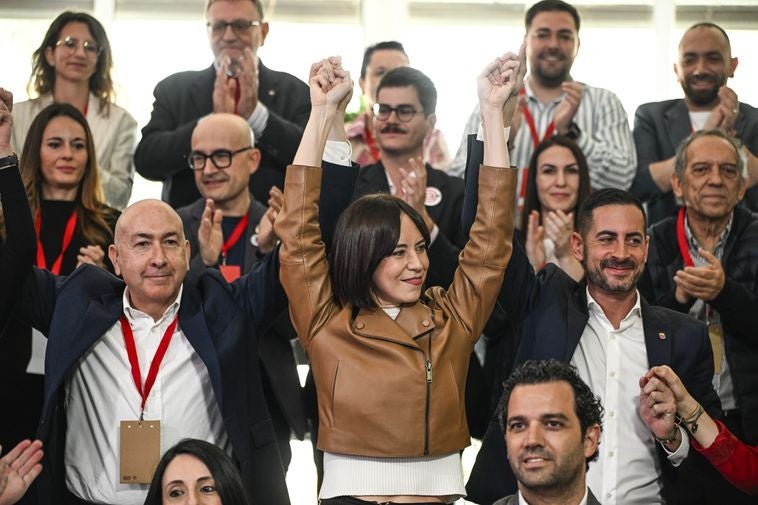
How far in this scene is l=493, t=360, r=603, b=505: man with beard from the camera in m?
3.29

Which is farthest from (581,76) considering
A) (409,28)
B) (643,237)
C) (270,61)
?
(643,237)

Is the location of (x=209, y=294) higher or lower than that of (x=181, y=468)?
higher

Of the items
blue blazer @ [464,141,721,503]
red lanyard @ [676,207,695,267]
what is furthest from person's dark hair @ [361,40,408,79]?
blue blazer @ [464,141,721,503]

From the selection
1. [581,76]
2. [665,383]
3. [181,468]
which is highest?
[581,76]

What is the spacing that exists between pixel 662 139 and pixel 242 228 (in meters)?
2.09

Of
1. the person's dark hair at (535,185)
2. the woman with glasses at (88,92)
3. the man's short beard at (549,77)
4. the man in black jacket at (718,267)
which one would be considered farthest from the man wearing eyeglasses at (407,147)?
the woman with glasses at (88,92)

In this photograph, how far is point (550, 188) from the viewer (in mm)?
5102

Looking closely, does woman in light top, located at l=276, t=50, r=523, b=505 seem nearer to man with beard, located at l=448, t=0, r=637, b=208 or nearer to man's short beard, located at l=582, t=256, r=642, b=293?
man's short beard, located at l=582, t=256, r=642, b=293

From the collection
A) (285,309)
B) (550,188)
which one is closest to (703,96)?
(550,188)

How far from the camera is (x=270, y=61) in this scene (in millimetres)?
8547

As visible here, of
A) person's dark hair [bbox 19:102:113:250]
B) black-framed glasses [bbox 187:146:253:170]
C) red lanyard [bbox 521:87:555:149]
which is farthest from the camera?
red lanyard [bbox 521:87:555:149]

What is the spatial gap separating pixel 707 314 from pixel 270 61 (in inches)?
181

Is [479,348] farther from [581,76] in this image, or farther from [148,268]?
[581,76]

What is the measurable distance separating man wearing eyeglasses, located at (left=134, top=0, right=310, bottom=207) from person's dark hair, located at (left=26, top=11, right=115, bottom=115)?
0.25 m
